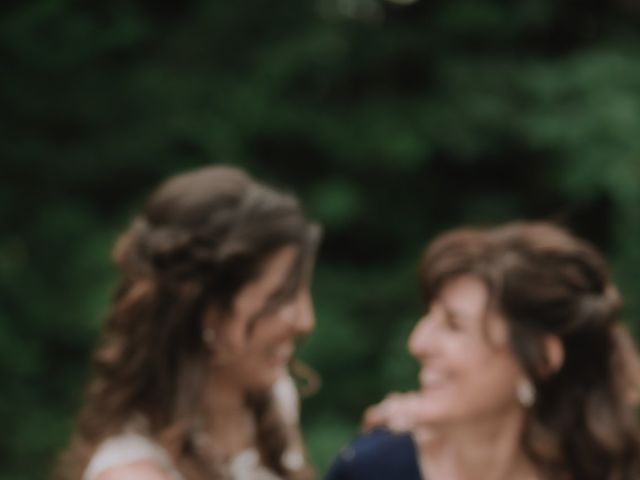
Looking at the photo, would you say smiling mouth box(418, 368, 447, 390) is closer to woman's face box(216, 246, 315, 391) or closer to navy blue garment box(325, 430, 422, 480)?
navy blue garment box(325, 430, 422, 480)

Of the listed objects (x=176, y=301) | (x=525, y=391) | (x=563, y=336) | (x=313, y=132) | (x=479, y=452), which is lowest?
(x=479, y=452)

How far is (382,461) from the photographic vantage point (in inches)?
124

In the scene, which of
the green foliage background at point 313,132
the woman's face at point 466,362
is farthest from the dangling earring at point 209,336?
the green foliage background at point 313,132

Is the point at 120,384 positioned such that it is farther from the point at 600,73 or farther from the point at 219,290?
the point at 600,73

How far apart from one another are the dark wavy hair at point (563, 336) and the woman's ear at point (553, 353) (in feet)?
0.03

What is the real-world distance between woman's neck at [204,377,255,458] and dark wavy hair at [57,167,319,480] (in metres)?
0.13

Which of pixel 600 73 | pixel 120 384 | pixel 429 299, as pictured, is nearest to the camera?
pixel 120 384

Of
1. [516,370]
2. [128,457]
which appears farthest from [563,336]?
[128,457]

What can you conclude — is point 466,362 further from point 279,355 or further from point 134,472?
point 134,472

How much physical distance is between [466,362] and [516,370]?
16 centimetres

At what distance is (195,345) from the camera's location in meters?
2.70

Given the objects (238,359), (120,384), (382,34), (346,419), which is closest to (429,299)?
(238,359)

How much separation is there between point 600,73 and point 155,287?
354cm

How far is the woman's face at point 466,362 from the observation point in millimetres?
2967
